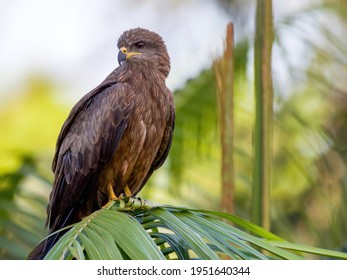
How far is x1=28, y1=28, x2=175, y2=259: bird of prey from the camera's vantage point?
5121 mm

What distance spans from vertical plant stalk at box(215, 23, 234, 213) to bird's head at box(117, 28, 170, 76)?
998mm

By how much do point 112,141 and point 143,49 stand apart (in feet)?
2.59

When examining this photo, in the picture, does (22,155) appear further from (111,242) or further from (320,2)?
(111,242)

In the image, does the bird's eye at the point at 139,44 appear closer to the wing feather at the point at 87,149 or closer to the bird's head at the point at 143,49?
the bird's head at the point at 143,49

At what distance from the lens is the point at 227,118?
4523mm

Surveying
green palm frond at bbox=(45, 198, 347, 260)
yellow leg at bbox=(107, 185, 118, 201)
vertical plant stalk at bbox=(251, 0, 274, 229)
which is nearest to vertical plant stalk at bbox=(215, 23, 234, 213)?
vertical plant stalk at bbox=(251, 0, 274, 229)

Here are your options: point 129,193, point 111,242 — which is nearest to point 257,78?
point 129,193

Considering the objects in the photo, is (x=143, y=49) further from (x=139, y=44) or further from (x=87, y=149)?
(x=87, y=149)

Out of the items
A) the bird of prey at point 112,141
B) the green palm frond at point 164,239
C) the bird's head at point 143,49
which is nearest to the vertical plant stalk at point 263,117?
the green palm frond at point 164,239

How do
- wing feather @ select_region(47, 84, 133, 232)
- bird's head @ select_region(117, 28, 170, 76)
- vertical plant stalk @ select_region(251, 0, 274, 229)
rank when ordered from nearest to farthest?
1. vertical plant stalk @ select_region(251, 0, 274, 229)
2. wing feather @ select_region(47, 84, 133, 232)
3. bird's head @ select_region(117, 28, 170, 76)

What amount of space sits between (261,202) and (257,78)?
0.71m

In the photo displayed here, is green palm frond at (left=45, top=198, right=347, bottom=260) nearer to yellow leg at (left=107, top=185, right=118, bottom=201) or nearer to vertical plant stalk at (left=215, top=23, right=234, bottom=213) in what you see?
vertical plant stalk at (left=215, top=23, right=234, bottom=213)

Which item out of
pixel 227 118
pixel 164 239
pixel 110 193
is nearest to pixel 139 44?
pixel 110 193

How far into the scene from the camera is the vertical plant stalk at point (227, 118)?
4.46 meters
